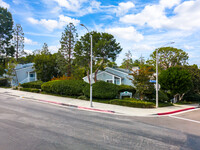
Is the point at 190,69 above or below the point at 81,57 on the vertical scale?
below

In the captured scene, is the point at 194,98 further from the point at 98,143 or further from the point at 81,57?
the point at 98,143

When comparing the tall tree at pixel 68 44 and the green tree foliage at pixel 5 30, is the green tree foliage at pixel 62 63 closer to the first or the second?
the tall tree at pixel 68 44

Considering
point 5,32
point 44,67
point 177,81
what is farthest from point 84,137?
point 5,32

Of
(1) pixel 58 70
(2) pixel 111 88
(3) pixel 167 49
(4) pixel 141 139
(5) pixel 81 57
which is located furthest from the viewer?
(3) pixel 167 49

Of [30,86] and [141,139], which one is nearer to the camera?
[141,139]

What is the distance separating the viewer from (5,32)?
1709 inches

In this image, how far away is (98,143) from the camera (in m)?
5.70

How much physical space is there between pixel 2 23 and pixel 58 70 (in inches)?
1033

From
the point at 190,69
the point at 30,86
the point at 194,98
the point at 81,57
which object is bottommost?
the point at 194,98

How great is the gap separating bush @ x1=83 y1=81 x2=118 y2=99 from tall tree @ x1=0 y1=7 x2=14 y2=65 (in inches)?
1507

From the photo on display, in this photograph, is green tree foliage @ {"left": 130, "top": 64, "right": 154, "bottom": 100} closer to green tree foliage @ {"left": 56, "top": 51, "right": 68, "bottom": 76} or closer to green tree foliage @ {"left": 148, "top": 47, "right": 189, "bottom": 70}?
green tree foliage @ {"left": 56, "top": 51, "right": 68, "bottom": 76}

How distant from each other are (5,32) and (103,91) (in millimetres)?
42410

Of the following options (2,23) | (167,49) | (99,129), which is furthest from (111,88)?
(2,23)

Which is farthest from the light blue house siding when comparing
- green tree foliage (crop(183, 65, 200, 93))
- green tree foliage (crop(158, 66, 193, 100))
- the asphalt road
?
green tree foliage (crop(183, 65, 200, 93))
